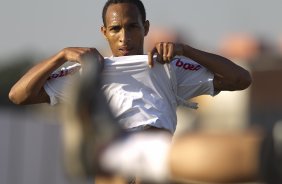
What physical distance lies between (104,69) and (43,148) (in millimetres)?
7320

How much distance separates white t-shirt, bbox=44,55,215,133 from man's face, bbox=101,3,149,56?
11cm

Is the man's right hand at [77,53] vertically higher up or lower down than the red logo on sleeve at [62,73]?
Result: higher up

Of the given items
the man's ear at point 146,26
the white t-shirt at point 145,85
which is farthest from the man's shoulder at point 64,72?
the man's ear at point 146,26

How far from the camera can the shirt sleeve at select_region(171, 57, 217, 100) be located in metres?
5.26

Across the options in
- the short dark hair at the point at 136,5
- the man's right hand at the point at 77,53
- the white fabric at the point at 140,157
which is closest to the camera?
the white fabric at the point at 140,157

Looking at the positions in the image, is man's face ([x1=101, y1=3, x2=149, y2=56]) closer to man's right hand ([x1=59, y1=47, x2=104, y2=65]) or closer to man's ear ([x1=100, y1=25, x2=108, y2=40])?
man's ear ([x1=100, y1=25, x2=108, y2=40])

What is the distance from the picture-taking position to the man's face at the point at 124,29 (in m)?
5.24

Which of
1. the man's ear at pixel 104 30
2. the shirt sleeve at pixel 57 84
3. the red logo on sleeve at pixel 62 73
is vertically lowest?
the shirt sleeve at pixel 57 84

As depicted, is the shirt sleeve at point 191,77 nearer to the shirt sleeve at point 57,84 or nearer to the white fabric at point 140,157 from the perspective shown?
the shirt sleeve at point 57,84

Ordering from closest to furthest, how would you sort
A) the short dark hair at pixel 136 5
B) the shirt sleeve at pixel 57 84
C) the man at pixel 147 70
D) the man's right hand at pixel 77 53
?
the man's right hand at pixel 77 53 → the man at pixel 147 70 → the shirt sleeve at pixel 57 84 → the short dark hair at pixel 136 5

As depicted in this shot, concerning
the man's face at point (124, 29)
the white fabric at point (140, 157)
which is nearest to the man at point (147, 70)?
the man's face at point (124, 29)

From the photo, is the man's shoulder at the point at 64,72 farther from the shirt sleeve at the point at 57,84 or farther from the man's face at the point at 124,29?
the man's face at the point at 124,29

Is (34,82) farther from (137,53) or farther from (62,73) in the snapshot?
(137,53)

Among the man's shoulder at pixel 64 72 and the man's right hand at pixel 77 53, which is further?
the man's shoulder at pixel 64 72
